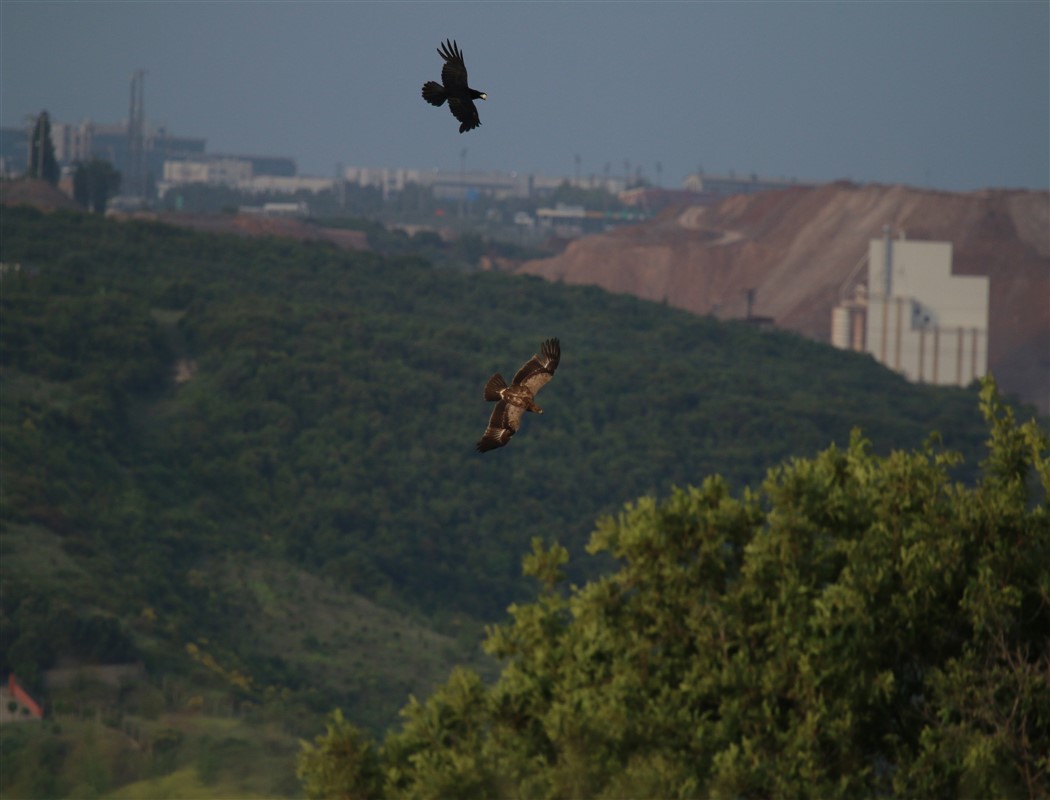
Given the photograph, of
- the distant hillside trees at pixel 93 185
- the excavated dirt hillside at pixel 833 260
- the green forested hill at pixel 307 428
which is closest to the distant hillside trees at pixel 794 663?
the green forested hill at pixel 307 428

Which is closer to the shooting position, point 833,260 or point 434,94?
point 434,94

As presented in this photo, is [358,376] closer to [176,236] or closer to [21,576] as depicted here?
[176,236]

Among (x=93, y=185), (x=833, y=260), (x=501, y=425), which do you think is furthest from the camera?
(x=833, y=260)

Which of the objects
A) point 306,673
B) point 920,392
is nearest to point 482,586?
point 306,673

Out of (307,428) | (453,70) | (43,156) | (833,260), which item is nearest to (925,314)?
(833,260)

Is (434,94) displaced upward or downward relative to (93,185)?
downward

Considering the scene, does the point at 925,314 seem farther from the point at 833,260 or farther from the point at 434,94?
the point at 434,94

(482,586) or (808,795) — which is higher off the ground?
(808,795)

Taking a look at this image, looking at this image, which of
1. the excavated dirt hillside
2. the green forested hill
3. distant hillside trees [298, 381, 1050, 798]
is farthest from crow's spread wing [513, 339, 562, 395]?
the excavated dirt hillside
